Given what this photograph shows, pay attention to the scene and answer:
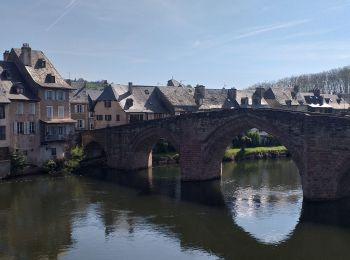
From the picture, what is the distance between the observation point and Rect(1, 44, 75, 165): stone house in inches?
1876

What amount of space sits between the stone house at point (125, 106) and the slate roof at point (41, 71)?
12539mm

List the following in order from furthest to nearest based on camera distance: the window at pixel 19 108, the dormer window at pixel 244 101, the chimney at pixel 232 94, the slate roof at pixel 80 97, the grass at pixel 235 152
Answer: the dormer window at pixel 244 101, the chimney at pixel 232 94, the slate roof at pixel 80 97, the grass at pixel 235 152, the window at pixel 19 108

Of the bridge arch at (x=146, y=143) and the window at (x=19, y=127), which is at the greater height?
the window at (x=19, y=127)

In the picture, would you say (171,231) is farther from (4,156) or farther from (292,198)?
(4,156)

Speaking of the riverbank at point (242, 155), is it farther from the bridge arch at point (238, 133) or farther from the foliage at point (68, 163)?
the bridge arch at point (238, 133)

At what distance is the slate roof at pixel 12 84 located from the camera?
154ft

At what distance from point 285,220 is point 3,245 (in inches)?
713

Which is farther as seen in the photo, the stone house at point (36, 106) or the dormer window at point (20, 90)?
the dormer window at point (20, 90)

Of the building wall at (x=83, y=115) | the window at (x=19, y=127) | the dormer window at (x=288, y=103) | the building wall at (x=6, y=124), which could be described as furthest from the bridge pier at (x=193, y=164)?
the dormer window at (x=288, y=103)

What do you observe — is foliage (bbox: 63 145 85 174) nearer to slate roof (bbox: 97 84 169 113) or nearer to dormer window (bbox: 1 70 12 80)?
dormer window (bbox: 1 70 12 80)

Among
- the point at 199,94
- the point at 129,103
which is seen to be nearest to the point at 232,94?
the point at 199,94

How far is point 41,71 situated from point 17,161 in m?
11.4

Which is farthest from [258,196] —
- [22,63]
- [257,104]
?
[257,104]

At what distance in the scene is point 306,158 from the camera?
115 ft
